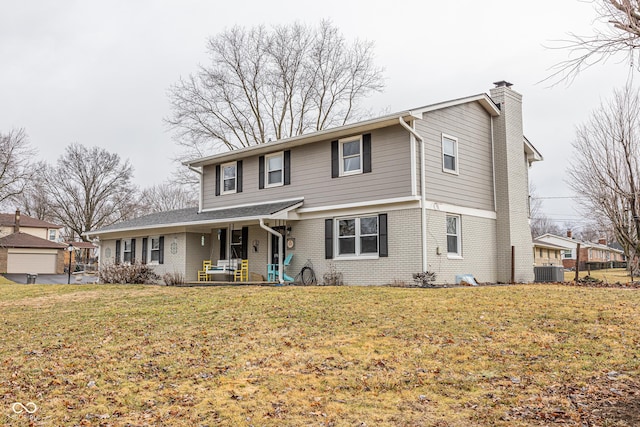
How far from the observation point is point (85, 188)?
50.6 meters

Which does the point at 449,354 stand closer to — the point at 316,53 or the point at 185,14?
the point at 185,14

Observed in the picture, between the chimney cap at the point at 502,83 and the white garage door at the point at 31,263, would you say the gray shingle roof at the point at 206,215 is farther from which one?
the white garage door at the point at 31,263

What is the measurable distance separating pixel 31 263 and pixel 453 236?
3832 centimetres

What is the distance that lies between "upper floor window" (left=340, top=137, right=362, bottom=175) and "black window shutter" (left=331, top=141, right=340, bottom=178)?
0.44 ft

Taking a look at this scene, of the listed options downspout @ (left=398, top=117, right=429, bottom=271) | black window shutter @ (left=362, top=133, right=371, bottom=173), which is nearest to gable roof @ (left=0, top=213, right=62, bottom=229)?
black window shutter @ (left=362, top=133, right=371, bottom=173)

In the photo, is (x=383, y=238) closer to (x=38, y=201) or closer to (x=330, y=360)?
(x=330, y=360)

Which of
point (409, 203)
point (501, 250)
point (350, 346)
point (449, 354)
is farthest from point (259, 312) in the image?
point (501, 250)

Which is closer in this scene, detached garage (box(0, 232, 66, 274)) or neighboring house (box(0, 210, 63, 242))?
detached garage (box(0, 232, 66, 274))

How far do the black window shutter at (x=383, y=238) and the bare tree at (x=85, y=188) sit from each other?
41014 mm

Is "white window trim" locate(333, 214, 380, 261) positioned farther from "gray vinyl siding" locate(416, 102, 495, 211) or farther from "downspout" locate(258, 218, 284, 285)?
"gray vinyl siding" locate(416, 102, 495, 211)

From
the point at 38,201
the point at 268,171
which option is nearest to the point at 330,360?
the point at 268,171

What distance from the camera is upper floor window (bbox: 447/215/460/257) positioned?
16.7m

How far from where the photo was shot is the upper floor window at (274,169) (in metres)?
19.5

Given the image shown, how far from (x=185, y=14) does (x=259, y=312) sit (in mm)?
11185
